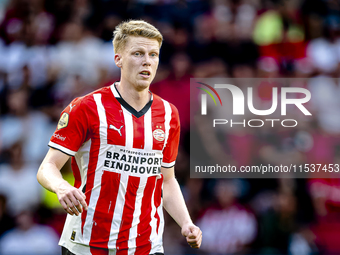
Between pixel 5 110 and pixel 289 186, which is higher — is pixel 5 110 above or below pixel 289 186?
above

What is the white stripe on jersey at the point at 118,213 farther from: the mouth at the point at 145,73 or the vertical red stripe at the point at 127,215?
the mouth at the point at 145,73

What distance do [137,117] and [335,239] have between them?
4.41 m

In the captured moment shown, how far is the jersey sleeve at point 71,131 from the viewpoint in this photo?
10.4 ft

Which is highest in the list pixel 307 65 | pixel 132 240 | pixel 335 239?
pixel 307 65

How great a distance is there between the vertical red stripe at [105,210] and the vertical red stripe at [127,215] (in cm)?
9

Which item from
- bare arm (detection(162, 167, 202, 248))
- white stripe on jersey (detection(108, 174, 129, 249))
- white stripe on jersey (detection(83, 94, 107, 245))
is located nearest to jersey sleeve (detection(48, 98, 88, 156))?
white stripe on jersey (detection(83, 94, 107, 245))

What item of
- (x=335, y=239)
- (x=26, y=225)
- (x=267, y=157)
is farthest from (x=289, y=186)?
(x=26, y=225)

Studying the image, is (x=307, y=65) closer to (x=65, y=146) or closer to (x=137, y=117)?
(x=137, y=117)

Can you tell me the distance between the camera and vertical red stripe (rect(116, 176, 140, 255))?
3250mm

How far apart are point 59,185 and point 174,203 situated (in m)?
1.04

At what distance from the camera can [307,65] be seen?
7.80 m

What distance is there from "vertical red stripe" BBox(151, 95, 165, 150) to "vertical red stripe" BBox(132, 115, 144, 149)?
106mm

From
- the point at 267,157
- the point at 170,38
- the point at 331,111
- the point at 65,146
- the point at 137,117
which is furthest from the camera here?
the point at 170,38

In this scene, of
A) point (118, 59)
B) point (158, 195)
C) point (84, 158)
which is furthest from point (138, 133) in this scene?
point (118, 59)
